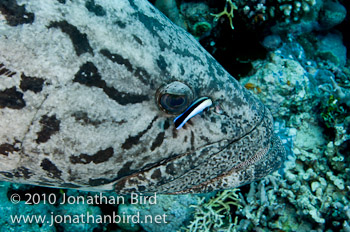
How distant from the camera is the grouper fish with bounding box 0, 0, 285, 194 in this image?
164 cm

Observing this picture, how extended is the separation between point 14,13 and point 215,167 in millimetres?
1975

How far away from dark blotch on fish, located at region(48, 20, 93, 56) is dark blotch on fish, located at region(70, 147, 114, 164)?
2.44 feet

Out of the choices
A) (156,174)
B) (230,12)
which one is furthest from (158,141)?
(230,12)

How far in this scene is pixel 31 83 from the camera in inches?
64.4

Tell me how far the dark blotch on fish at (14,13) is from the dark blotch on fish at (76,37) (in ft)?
0.52

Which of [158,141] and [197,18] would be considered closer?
[158,141]

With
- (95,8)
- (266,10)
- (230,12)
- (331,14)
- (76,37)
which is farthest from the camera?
(331,14)

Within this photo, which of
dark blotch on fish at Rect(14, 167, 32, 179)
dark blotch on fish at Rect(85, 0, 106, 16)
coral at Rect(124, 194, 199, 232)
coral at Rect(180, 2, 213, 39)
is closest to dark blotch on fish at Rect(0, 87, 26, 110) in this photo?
dark blotch on fish at Rect(14, 167, 32, 179)

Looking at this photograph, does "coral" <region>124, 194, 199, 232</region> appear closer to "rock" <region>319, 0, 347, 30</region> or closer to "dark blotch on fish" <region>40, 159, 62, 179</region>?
"dark blotch on fish" <region>40, 159, 62, 179</region>

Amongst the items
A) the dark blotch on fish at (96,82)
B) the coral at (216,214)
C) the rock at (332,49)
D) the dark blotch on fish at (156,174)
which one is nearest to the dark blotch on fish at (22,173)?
the dark blotch on fish at (96,82)

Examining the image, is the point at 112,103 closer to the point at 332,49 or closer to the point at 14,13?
the point at 14,13

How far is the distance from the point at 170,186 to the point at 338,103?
4.38m

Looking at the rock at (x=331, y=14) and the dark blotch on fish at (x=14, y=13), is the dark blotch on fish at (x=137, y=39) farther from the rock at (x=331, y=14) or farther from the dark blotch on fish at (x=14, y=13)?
the rock at (x=331, y=14)

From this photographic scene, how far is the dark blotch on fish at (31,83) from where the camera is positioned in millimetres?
1624
